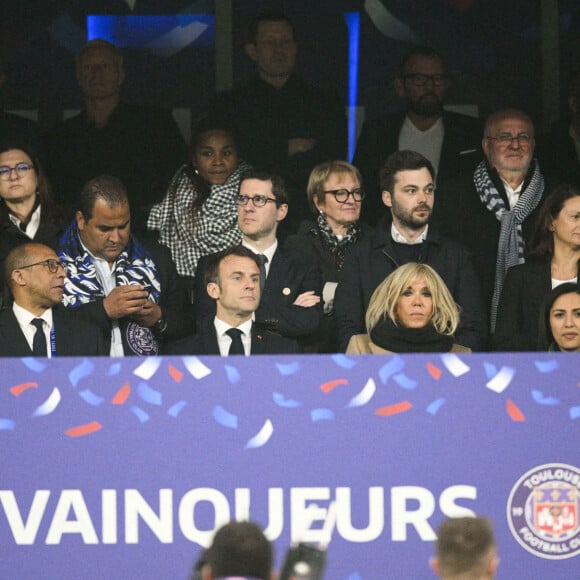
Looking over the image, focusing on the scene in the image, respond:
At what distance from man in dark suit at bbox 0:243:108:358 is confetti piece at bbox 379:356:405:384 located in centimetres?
185

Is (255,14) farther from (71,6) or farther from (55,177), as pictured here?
(55,177)

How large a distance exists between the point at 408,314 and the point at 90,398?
74.7 inches

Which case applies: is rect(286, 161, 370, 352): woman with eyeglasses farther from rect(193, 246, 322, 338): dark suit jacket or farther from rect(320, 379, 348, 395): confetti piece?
rect(320, 379, 348, 395): confetti piece

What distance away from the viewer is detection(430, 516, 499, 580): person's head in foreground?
3.86 meters

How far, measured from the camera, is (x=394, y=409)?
220 inches

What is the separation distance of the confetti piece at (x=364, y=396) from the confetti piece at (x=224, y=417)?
42 centimetres

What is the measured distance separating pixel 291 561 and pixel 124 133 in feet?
16.2

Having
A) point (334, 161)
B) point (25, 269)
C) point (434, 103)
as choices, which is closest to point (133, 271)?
point (25, 269)

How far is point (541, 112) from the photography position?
9422 mm

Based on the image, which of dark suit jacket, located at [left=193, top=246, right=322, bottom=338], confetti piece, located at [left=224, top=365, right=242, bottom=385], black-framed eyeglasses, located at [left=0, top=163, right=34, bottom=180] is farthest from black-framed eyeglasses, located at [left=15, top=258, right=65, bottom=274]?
confetti piece, located at [left=224, top=365, right=242, bottom=385]

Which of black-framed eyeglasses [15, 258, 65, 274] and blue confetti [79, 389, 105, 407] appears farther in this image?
black-framed eyeglasses [15, 258, 65, 274]

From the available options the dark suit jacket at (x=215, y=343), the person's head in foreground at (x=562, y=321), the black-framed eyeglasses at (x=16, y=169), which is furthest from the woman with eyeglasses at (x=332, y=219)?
the black-framed eyeglasses at (x=16, y=169)

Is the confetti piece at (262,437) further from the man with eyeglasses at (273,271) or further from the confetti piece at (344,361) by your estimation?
the man with eyeglasses at (273,271)

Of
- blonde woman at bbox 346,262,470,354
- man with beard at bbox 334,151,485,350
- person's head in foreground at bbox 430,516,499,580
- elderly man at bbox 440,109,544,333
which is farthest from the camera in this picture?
elderly man at bbox 440,109,544,333
